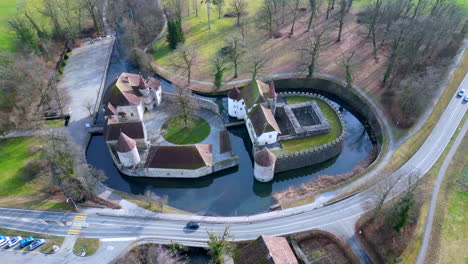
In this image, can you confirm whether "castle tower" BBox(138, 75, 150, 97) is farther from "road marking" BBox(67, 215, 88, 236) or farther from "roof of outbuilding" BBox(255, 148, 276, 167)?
"roof of outbuilding" BBox(255, 148, 276, 167)

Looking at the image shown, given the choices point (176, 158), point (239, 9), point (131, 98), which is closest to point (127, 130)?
point (131, 98)

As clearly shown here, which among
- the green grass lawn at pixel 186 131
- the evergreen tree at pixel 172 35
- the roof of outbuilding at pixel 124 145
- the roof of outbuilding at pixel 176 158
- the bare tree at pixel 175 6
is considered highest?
the bare tree at pixel 175 6

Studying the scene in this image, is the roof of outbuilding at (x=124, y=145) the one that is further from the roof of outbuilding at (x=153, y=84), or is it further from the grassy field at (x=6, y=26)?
the grassy field at (x=6, y=26)

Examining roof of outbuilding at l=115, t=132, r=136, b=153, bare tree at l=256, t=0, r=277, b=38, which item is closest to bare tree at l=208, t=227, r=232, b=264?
roof of outbuilding at l=115, t=132, r=136, b=153

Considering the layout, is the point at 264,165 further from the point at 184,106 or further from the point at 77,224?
the point at 77,224

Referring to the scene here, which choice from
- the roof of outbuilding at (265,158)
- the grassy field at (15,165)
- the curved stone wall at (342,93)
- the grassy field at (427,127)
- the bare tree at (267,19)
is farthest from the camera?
the bare tree at (267,19)

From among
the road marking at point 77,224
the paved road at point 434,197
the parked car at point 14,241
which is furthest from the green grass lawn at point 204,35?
the parked car at point 14,241

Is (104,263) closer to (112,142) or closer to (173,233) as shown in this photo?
(173,233)
